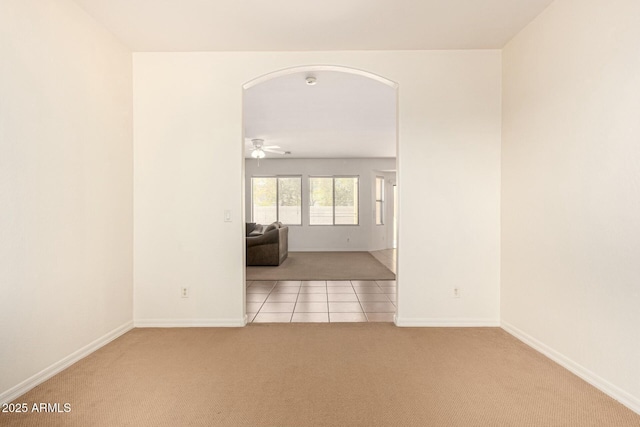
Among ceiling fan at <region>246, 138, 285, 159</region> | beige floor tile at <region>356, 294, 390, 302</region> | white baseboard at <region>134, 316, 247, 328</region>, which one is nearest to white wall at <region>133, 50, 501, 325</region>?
white baseboard at <region>134, 316, 247, 328</region>

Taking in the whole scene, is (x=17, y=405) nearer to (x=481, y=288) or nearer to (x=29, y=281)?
(x=29, y=281)

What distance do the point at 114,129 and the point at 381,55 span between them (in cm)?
256

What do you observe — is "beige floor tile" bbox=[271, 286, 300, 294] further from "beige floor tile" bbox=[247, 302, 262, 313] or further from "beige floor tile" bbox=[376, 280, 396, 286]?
"beige floor tile" bbox=[376, 280, 396, 286]

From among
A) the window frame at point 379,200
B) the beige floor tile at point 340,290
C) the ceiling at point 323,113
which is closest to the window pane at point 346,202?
the window frame at point 379,200

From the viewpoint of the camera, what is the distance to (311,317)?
11.5 ft

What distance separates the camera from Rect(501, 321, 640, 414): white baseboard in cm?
188

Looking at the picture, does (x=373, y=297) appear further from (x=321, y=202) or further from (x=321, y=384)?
(x=321, y=202)

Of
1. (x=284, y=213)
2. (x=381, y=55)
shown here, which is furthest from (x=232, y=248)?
(x=284, y=213)

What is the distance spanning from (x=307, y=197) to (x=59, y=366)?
293 inches

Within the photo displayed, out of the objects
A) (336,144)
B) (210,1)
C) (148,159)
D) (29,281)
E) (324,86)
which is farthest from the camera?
(336,144)

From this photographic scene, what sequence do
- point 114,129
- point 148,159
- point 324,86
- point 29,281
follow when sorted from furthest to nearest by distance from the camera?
point 324,86 < point 148,159 < point 114,129 < point 29,281

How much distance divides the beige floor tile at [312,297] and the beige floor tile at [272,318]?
67 cm

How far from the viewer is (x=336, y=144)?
7.51 metres

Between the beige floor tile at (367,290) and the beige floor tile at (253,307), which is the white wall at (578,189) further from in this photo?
the beige floor tile at (253,307)
